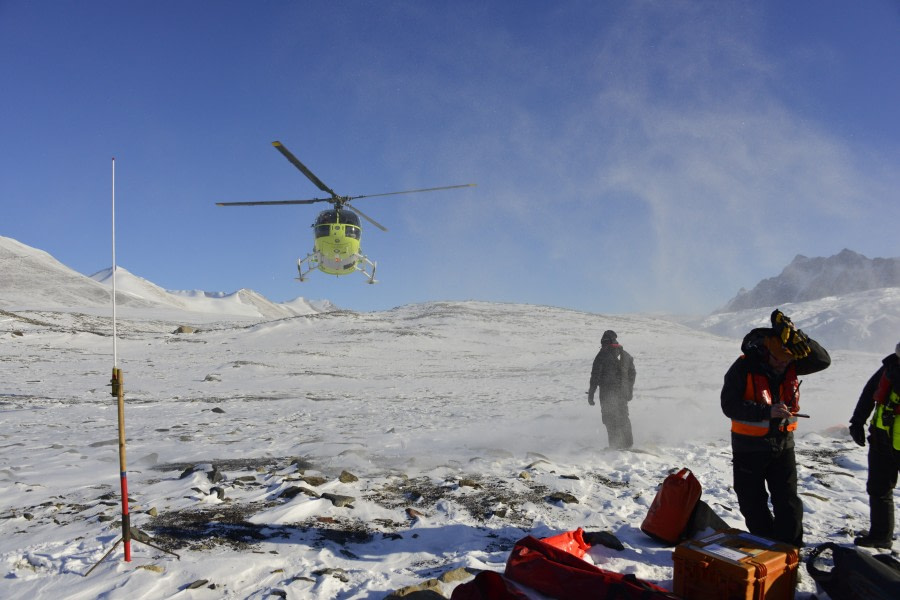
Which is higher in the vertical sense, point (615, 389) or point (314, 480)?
point (615, 389)

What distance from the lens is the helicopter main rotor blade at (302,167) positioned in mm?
15030

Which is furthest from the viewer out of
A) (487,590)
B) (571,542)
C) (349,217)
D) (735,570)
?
(349,217)

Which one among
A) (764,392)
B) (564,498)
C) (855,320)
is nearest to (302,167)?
(564,498)

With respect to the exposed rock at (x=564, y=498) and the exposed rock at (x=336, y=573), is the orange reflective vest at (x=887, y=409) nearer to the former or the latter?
the exposed rock at (x=564, y=498)

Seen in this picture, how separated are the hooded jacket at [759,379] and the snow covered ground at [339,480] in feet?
3.68

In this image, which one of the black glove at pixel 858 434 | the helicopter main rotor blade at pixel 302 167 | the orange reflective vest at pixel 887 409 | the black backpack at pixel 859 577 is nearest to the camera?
the black backpack at pixel 859 577

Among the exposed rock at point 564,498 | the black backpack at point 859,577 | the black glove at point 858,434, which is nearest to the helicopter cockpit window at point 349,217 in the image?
the exposed rock at point 564,498

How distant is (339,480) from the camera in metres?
6.80

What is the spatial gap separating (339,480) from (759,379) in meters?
5.13

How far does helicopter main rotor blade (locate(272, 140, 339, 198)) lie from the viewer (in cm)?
1503

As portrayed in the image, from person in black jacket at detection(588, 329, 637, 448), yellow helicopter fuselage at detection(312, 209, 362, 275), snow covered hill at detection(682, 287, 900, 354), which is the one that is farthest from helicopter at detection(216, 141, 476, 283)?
snow covered hill at detection(682, 287, 900, 354)

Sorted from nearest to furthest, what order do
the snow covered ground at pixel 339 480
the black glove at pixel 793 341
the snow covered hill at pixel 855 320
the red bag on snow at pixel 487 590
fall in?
the red bag on snow at pixel 487 590 → the snow covered ground at pixel 339 480 → the black glove at pixel 793 341 → the snow covered hill at pixel 855 320

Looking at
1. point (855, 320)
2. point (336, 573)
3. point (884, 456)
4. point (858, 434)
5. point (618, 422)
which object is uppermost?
point (855, 320)

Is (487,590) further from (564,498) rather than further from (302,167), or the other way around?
(302,167)
